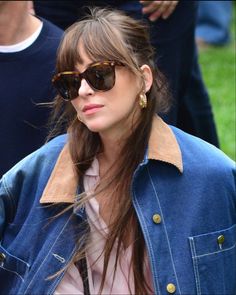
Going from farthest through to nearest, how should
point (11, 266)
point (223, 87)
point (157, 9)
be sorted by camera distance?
point (223, 87), point (157, 9), point (11, 266)

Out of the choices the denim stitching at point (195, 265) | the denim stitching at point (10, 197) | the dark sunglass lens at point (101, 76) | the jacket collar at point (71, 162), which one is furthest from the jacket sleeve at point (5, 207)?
the denim stitching at point (195, 265)

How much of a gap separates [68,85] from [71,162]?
0.28 metres

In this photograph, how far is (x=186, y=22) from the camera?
153 inches

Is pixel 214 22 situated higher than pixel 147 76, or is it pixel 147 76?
pixel 147 76

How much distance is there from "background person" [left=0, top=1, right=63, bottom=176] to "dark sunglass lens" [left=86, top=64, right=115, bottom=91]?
0.62 m

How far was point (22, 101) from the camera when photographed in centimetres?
317

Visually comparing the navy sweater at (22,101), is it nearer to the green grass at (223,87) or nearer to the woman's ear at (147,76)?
the woman's ear at (147,76)

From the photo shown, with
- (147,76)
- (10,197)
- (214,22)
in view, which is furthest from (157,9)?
(214,22)

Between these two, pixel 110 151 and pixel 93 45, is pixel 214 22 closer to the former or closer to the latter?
pixel 110 151

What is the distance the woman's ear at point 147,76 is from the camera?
108 inches

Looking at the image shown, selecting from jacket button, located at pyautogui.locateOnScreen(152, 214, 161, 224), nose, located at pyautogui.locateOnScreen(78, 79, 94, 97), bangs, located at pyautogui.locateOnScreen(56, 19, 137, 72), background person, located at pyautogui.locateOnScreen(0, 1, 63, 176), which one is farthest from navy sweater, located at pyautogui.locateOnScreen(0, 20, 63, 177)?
jacket button, located at pyautogui.locateOnScreen(152, 214, 161, 224)

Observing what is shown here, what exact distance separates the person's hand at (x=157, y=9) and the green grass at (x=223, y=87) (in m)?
1.64

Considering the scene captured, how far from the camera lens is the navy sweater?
10.3 feet

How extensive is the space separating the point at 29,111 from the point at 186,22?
3.43ft
